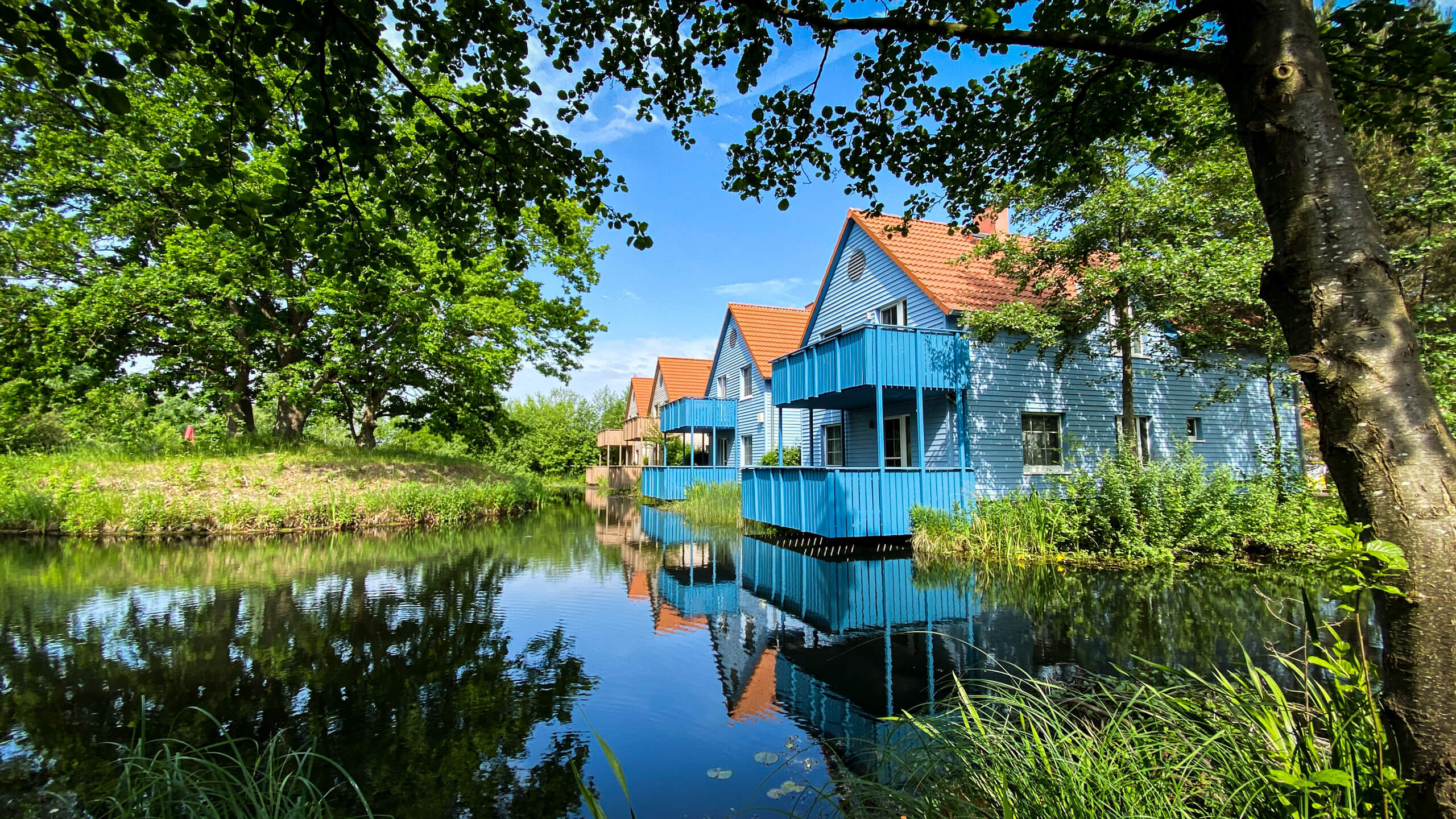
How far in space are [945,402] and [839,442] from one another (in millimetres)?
4449

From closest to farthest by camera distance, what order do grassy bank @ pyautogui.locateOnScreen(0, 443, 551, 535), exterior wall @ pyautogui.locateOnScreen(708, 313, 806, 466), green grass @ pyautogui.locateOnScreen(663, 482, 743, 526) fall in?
grassy bank @ pyautogui.locateOnScreen(0, 443, 551, 535) → green grass @ pyautogui.locateOnScreen(663, 482, 743, 526) → exterior wall @ pyautogui.locateOnScreen(708, 313, 806, 466)

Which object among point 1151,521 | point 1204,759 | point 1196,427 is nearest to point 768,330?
point 1196,427

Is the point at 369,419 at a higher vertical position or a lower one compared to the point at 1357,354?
higher

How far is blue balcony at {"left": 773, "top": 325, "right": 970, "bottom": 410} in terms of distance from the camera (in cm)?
1228

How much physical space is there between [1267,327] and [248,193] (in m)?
14.5

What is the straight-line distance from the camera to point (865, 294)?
1694 centimetres

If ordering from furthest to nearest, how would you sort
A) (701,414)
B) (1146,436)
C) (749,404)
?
(749,404)
(701,414)
(1146,436)

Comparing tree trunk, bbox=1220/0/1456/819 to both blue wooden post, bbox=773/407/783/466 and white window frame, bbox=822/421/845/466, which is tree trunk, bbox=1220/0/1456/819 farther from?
blue wooden post, bbox=773/407/783/466

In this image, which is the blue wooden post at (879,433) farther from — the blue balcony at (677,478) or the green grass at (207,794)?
the green grass at (207,794)

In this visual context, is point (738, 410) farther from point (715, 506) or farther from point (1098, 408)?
point (1098, 408)

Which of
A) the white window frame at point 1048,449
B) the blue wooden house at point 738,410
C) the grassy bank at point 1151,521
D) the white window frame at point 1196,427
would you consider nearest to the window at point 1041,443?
the white window frame at point 1048,449

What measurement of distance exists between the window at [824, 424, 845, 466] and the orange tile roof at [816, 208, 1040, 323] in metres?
4.75

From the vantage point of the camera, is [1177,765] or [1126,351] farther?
[1126,351]

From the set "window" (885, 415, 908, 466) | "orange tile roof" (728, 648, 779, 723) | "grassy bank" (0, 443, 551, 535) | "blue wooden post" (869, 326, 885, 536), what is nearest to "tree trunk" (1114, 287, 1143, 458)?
"blue wooden post" (869, 326, 885, 536)
